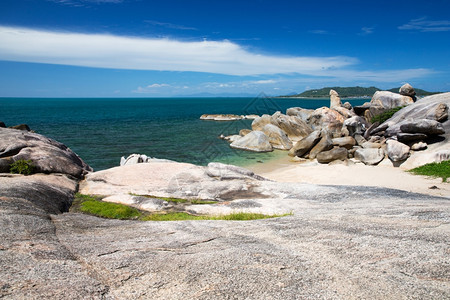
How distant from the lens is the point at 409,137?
1245 inches

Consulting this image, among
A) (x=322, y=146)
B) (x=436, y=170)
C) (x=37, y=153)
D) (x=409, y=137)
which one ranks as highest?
(x=409, y=137)

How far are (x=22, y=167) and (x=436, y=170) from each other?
31.8 meters

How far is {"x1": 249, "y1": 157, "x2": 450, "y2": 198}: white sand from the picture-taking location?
2361cm

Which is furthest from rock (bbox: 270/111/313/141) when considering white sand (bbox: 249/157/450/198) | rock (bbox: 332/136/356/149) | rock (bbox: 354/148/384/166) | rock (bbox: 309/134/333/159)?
rock (bbox: 354/148/384/166)

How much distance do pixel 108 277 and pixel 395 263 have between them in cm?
651

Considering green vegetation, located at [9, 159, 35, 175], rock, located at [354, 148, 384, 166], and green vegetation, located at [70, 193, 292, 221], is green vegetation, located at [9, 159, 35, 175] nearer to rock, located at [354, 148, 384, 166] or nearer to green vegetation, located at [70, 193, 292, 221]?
green vegetation, located at [70, 193, 292, 221]

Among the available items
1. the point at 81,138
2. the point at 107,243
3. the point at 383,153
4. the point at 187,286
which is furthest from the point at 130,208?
the point at 81,138

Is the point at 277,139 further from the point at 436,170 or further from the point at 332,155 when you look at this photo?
the point at 436,170

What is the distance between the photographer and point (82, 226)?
36.0 ft

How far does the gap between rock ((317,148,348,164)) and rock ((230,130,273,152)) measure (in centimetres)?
1029

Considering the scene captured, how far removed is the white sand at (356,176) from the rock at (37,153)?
696 inches

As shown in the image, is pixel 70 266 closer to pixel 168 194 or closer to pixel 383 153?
pixel 168 194

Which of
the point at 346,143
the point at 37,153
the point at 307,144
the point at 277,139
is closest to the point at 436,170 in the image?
the point at 346,143

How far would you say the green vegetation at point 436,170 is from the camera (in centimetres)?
2514
